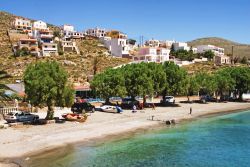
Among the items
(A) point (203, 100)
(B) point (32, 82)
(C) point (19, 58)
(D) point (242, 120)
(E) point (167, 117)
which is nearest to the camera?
(B) point (32, 82)

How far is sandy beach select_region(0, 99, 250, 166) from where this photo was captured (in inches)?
1517

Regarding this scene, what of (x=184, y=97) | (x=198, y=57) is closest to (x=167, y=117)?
(x=184, y=97)

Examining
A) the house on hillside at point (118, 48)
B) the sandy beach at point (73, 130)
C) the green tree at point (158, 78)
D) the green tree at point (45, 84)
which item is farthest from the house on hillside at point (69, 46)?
the green tree at point (45, 84)

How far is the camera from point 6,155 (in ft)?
115

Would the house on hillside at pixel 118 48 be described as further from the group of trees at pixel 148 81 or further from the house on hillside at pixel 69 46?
the group of trees at pixel 148 81

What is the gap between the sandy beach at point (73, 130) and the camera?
38.5m

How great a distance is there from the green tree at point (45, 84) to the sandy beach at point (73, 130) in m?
3.47

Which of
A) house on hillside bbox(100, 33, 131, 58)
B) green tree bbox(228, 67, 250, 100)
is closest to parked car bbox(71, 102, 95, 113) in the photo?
green tree bbox(228, 67, 250, 100)

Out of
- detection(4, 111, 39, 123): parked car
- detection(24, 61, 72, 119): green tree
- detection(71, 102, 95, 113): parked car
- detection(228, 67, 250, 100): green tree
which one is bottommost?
detection(4, 111, 39, 123): parked car

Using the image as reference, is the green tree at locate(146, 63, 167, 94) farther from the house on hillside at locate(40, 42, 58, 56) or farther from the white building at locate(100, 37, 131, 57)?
the white building at locate(100, 37, 131, 57)

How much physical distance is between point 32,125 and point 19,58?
107 metres

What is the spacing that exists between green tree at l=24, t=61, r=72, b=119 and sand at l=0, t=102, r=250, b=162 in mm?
3476

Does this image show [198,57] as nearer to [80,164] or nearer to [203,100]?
[203,100]

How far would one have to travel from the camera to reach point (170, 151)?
41.8 meters
